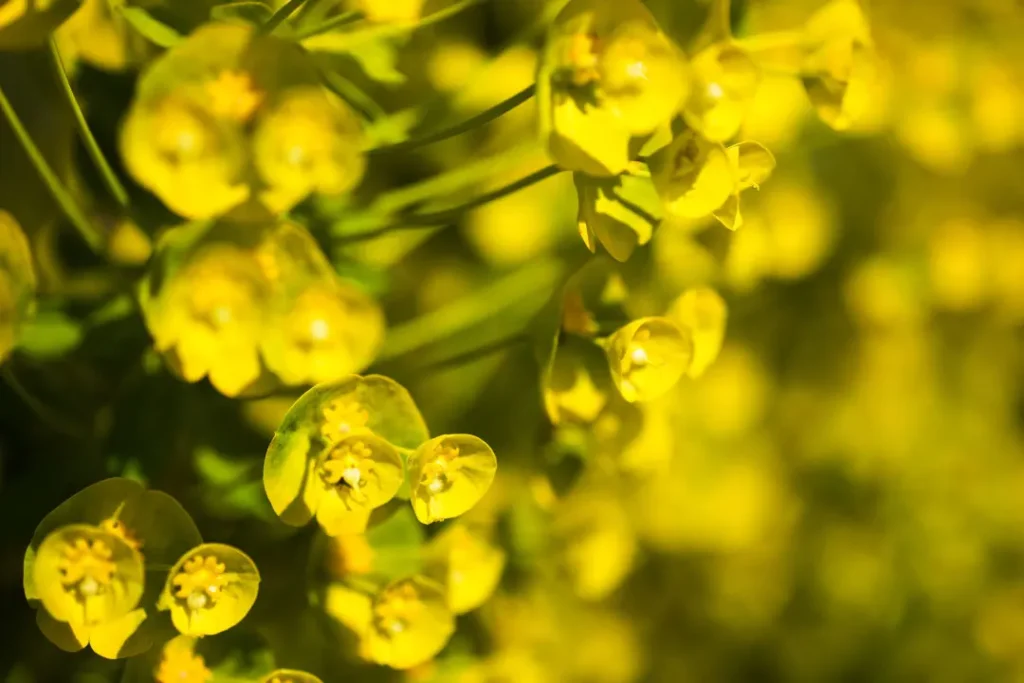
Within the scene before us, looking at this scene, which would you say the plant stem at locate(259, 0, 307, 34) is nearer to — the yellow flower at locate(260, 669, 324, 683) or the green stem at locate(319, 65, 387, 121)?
the green stem at locate(319, 65, 387, 121)

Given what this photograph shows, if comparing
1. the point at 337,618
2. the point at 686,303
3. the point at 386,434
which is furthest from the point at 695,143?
the point at 337,618

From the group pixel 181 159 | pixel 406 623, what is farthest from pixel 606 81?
pixel 406 623

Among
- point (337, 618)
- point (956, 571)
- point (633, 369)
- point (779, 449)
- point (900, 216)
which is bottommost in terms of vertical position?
point (956, 571)

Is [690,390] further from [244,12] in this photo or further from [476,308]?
[244,12]

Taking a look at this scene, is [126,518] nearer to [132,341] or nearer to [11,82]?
[132,341]

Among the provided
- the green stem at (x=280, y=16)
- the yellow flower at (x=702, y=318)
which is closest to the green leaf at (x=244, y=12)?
the green stem at (x=280, y=16)
